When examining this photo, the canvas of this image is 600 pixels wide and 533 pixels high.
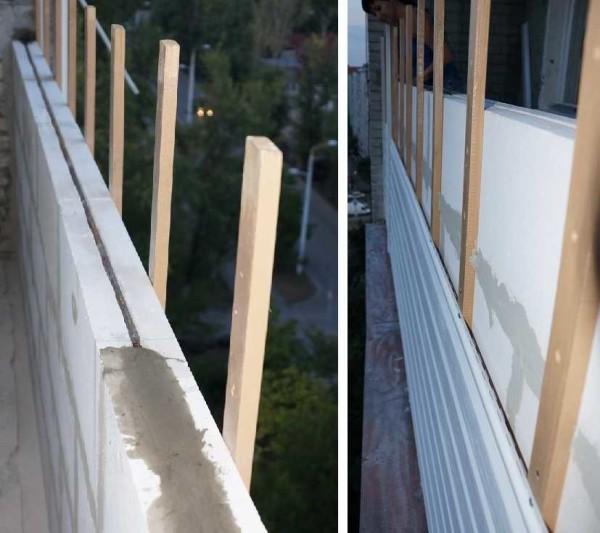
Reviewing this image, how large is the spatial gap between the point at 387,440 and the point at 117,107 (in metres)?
2.43

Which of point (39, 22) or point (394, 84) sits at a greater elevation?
point (39, 22)

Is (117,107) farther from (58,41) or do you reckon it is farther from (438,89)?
(58,41)

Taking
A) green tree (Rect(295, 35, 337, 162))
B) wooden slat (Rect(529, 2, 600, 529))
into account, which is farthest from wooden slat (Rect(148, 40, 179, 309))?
green tree (Rect(295, 35, 337, 162))

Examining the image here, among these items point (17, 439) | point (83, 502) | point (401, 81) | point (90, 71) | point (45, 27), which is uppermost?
point (45, 27)

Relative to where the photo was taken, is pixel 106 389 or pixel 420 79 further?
pixel 420 79

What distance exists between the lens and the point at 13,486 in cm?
236

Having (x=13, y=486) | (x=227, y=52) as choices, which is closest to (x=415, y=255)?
(x=13, y=486)

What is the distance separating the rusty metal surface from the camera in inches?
126

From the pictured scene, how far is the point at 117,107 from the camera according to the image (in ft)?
6.40

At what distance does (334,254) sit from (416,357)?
18.8 m

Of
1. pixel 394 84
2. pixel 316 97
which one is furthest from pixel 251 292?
pixel 316 97

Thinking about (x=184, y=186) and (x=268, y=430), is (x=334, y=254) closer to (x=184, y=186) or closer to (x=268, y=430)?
(x=184, y=186)

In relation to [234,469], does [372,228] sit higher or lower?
lower

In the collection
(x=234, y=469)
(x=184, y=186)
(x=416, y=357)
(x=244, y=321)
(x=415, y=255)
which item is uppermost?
(x=244, y=321)
